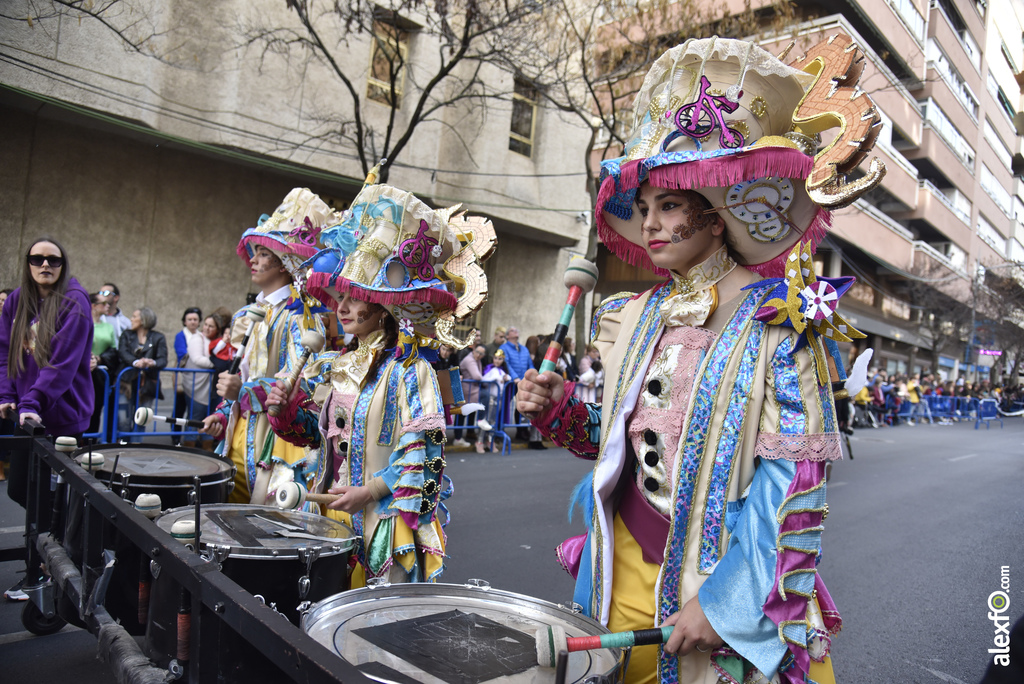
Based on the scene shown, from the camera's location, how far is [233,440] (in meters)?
4.70

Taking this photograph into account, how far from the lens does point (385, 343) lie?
3.41 meters

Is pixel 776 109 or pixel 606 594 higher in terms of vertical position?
pixel 776 109

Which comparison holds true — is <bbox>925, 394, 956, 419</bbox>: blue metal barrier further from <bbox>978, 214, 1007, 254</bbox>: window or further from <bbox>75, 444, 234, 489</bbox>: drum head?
<bbox>75, 444, 234, 489</bbox>: drum head

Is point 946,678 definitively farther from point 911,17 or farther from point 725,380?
point 911,17

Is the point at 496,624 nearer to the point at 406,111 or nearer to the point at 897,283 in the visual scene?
the point at 406,111

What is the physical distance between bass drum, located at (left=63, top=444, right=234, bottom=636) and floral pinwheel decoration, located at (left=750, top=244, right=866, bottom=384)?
1993 mm

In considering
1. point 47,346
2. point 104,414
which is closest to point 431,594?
point 47,346

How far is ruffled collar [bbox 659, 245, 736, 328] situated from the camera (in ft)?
6.74

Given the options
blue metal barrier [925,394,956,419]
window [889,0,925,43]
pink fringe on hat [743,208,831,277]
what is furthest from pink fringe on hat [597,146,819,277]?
blue metal barrier [925,394,956,419]

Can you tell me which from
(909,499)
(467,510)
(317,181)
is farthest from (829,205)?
(317,181)

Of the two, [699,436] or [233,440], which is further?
[233,440]

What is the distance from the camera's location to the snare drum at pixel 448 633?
1498mm

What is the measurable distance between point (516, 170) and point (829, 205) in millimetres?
16187

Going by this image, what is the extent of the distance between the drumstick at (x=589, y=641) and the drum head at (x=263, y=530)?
111 cm
